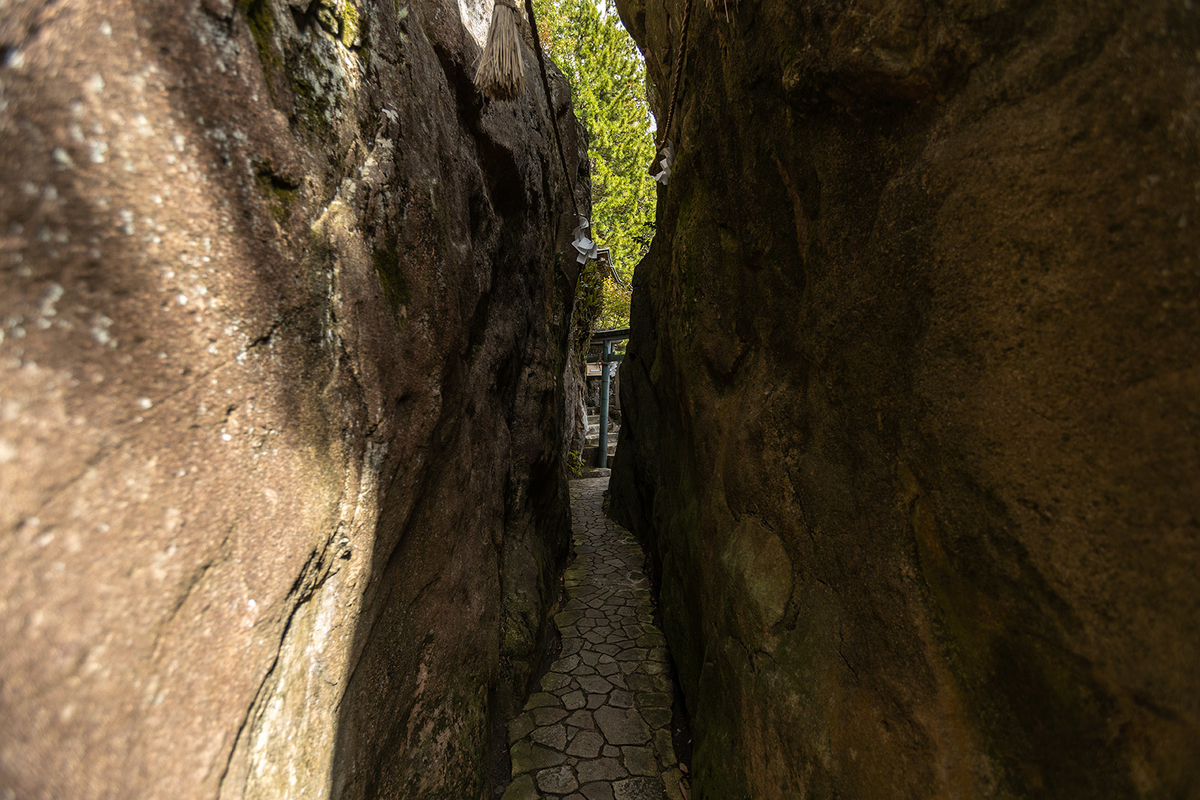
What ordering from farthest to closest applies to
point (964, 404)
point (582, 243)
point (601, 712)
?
1. point (582, 243)
2. point (601, 712)
3. point (964, 404)

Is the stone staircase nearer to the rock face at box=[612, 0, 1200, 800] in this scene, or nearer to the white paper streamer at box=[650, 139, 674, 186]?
the white paper streamer at box=[650, 139, 674, 186]

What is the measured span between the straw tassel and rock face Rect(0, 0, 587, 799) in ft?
1.30

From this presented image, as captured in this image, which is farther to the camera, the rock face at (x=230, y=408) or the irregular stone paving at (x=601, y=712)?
the irregular stone paving at (x=601, y=712)

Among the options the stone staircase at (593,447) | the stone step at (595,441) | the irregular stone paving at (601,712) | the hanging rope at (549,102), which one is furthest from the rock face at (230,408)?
the stone step at (595,441)

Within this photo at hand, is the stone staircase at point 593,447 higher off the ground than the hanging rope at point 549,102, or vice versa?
the hanging rope at point 549,102

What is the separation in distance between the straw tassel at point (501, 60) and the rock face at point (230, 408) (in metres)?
0.40

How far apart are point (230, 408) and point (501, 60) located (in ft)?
10.00

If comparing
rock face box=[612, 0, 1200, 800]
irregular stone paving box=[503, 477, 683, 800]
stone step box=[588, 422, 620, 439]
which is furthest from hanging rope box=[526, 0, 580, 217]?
stone step box=[588, 422, 620, 439]

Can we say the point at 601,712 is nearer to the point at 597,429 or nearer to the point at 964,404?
the point at 964,404

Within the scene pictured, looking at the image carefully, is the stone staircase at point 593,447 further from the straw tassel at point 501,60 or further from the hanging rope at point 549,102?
the straw tassel at point 501,60

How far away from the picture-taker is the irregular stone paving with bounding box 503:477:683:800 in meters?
3.53

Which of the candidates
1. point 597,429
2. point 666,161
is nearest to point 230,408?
A: point 666,161

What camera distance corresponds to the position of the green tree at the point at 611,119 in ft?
61.5

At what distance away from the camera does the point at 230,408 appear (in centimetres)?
150
